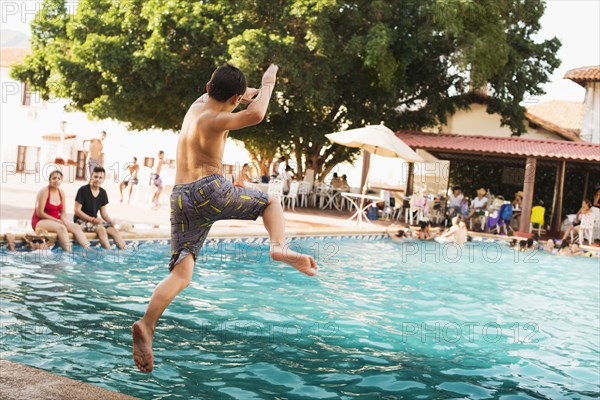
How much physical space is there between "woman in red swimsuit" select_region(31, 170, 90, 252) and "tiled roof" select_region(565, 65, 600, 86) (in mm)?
20678

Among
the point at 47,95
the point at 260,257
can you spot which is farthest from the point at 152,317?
the point at 47,95

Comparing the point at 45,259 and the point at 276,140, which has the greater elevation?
the point at 276,140

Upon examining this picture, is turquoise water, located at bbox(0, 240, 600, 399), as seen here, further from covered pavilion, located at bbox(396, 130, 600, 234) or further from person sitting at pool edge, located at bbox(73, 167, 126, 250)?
covered pavilion, located at bbox(396, 130, 600, 234)

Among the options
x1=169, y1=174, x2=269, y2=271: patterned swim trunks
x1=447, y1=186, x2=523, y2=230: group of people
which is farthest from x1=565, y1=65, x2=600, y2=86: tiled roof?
x1=169, y1=174, x2=269, y2=271: patterned swim trunks

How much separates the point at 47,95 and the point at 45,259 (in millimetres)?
16218

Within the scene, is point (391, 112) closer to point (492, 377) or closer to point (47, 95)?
point (47, 95)

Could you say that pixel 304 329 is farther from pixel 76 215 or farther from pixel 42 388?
pixel 76 215

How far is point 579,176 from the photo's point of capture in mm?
24344

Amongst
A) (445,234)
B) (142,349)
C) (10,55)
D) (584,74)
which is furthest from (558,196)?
(10,55)

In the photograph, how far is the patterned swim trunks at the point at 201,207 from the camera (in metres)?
3.62

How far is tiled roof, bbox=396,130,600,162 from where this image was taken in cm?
1917

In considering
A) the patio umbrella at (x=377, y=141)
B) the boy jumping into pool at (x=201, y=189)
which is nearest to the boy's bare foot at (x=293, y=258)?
the boy jumping into pool at (x=201, y=189)

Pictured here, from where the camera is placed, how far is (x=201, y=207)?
3.64 meters

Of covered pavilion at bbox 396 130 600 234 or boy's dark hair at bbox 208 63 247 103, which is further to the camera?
covered pavilion at bbox 396 130 600 234
